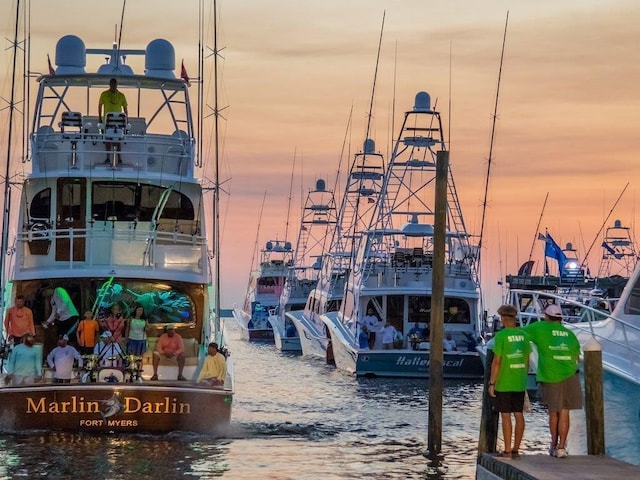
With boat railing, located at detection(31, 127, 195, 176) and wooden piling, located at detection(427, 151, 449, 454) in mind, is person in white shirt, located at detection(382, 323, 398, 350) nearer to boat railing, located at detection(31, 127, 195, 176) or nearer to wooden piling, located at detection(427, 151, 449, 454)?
boat railing, located at detection(31, 127, 195, 176)

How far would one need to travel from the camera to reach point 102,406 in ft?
70.9

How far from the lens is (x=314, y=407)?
32.0m

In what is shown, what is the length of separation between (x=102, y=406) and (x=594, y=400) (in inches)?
369

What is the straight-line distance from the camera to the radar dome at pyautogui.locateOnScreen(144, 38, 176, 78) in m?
27.0

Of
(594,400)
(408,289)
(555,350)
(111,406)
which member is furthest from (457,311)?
(555,350)

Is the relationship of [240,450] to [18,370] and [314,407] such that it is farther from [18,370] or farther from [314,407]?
[314,407]

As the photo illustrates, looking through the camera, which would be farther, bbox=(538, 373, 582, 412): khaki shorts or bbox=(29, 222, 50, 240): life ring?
bbox=(29, 222, 50, 240): life ring

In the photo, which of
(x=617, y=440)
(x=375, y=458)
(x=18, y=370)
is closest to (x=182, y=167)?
(x=18, y=370)

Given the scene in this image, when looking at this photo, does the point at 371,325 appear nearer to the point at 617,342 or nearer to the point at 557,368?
the point at 617,342

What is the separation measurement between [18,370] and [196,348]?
3.58 m

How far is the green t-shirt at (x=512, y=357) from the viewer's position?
14.9 meters

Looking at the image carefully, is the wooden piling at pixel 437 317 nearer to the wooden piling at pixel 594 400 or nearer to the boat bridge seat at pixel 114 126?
the wooden piling at pixel 594 400

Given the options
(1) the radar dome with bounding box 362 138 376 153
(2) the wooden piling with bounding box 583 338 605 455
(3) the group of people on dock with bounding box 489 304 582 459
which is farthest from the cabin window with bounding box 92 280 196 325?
(1) the radar dome with bounding box 362 138 376 153

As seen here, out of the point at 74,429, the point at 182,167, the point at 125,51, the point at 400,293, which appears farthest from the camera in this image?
the point at 400,293
